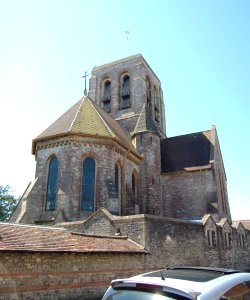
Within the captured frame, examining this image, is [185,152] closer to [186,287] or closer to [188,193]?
[188,193]

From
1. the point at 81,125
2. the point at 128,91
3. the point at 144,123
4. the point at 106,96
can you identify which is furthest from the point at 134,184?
the point at 106,96

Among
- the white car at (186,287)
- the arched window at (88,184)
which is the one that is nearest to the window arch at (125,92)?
the arched window at (88,184)

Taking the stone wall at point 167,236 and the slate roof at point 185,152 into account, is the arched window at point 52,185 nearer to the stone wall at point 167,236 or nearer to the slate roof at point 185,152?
the stone wall at point 167,236

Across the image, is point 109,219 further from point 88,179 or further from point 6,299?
point 6,299

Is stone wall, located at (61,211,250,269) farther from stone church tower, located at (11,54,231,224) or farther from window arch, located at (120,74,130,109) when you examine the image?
window arch, located at (120,74,130,109)

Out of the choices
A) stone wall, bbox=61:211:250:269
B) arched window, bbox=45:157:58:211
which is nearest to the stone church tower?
arched window, bbox=45:157:58:211

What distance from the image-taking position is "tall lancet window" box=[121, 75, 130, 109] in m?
32.6

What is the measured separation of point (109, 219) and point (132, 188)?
816cm

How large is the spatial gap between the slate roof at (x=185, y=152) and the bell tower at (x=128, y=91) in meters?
3.44

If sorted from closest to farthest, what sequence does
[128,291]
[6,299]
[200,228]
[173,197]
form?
1. [128,291]
2. [6,299]
3. [200,228]
4. [173,197]

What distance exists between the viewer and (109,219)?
1529cm

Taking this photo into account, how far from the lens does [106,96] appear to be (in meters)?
34.5

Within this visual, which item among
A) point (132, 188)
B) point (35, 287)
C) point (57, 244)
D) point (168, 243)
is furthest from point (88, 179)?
point (35, 287)

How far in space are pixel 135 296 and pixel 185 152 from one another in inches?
1052
